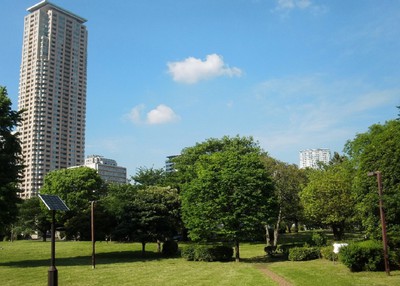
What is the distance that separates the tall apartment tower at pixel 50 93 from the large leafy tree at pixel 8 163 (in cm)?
12579

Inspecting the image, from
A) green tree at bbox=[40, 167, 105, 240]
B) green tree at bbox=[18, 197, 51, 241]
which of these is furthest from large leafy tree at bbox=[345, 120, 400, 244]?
green tree at bbox=[18, 197, 51, 241]

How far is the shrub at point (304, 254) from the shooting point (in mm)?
33594

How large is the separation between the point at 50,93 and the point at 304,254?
146231 mm

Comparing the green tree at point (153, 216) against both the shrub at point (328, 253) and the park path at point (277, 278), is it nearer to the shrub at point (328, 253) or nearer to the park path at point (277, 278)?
the shrub at point (328, 253)

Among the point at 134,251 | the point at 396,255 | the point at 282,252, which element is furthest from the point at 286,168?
the point at 396,255

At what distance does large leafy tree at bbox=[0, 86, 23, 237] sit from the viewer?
33.5 metres

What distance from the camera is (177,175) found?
61.3m

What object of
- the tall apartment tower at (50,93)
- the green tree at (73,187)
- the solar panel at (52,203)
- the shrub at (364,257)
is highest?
the tall apartment tower at (50,93)

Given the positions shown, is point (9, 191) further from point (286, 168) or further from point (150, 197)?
point (286, 168)

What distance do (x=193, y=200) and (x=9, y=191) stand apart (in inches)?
646

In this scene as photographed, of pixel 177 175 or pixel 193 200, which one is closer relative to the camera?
pixel 193 200

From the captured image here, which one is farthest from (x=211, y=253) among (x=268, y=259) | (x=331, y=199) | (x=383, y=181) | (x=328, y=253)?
(x=331, y=199)

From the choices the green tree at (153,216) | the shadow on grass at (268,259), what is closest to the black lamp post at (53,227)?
the shadow on grass at (268,259)

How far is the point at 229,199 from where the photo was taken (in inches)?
1384
